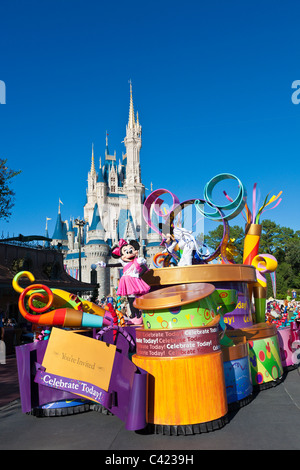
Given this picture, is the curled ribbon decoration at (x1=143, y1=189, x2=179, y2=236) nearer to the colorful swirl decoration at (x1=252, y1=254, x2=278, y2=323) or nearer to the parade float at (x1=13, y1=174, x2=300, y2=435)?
the parade float at (x1=13, y1=174, x2=300, y2=435)

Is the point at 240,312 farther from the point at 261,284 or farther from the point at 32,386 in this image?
the point at 32,386

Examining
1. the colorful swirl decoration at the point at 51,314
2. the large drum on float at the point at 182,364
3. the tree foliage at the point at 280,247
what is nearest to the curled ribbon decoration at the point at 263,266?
the large drum on float at the point at 182,364

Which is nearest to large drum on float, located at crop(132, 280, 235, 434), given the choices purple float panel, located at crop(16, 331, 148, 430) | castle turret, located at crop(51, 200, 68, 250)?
purple float panel, located at crop(16, 331, 148, 430)

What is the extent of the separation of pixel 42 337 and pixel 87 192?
3598 inches

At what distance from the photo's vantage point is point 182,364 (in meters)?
4.73

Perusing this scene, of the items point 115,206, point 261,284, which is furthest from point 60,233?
point 261,284

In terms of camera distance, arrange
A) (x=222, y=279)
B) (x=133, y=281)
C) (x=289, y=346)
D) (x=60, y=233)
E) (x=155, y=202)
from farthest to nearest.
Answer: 1. (x=60, y=233)
2. (x=289, y=346)
3. (x=155, y=202)
4. (x=222, y=279)
5. (x=133, y=281)

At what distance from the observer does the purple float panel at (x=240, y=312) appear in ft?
23.0

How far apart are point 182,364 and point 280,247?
54.5 m

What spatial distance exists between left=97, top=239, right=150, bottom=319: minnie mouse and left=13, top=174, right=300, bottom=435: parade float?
26 millimetres

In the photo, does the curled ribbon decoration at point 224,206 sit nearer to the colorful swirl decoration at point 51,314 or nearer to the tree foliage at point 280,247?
the colorful swirl decoration at point 51,314

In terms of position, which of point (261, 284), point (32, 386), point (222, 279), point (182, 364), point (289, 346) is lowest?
point (289, 346)
